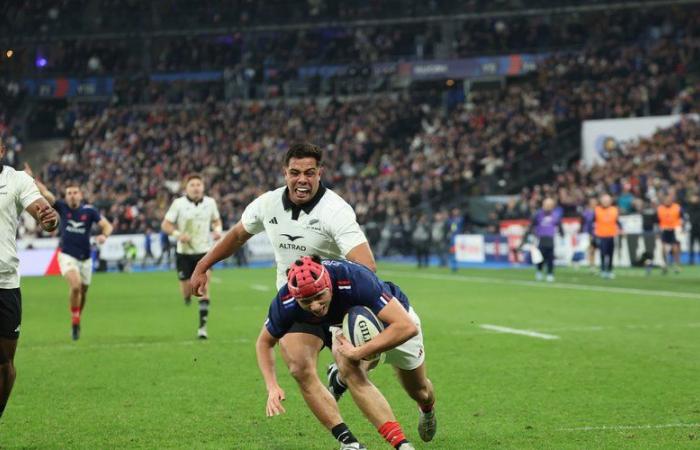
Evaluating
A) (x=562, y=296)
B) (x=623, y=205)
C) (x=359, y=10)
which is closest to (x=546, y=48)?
(x=359, y=10)

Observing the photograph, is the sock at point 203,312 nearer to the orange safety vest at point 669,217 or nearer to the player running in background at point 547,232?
the player running in background at point 547,232

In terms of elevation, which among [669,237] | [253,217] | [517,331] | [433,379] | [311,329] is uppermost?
[253,217]

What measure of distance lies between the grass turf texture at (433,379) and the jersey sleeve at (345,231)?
1.51 m

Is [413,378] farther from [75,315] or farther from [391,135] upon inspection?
[391,135]

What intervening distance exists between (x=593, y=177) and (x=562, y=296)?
65.1 ft

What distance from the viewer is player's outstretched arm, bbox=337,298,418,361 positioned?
21.9 ft

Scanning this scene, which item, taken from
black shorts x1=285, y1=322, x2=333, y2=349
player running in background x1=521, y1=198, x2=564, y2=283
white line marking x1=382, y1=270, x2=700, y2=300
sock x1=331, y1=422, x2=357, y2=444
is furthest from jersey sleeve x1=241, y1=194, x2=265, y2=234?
player running in background x1=521, y1=198, x2=564, y2=283

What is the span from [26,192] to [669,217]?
81.8 feet

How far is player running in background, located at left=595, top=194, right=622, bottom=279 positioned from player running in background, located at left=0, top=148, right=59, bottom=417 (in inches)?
891

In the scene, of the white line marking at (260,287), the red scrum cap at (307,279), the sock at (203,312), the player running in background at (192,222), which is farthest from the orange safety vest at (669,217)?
the red scrum cap at (307,279)

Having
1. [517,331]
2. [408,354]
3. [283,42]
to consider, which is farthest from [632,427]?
[283,42]

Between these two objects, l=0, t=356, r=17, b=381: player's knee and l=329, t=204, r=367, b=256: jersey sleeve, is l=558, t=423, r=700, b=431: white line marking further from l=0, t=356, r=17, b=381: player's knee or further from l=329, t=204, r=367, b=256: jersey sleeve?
l=0, t=356, r=17, b=381: player's knee

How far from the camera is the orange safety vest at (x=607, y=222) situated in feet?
95.1

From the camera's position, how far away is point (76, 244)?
16.8m
